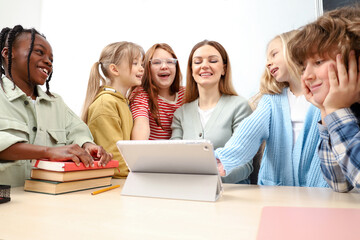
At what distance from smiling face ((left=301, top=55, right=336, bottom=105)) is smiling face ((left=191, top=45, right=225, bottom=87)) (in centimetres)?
60

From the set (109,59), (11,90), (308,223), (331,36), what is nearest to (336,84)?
(331,36)

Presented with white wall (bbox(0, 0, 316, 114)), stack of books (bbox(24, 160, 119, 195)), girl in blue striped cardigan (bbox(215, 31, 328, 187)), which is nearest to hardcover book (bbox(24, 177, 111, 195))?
stack of books (bbox(24, 160, 119, 195))

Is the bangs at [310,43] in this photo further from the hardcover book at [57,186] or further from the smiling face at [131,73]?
the smiling face at [131,73]

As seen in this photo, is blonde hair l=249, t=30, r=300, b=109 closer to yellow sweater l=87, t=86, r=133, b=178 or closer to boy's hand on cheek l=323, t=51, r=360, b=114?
boy's hand on cheek l=323, t=51, r=360, b=114

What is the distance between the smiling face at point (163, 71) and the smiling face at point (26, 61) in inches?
23.5

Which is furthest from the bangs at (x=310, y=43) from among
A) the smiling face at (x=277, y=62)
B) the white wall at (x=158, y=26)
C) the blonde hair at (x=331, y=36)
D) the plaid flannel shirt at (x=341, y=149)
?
the white wall at (x=158, y=26)

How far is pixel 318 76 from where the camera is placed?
875 millimetres

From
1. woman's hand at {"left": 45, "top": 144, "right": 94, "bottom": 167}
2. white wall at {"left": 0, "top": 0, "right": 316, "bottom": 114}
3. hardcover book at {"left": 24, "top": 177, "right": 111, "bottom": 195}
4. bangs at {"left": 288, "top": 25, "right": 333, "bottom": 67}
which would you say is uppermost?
white wall at {"left": 0, "top": 0, "right": 316, "bottom": 114}

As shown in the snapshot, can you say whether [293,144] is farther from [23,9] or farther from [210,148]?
[23,9]

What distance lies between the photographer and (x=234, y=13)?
7.02 feet

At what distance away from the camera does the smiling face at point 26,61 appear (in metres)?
1.14

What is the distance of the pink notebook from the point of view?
49 cm

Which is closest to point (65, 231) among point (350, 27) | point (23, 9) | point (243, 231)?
point (243, 231)

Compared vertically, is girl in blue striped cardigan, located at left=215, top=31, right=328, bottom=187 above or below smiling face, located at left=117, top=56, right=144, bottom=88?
below
